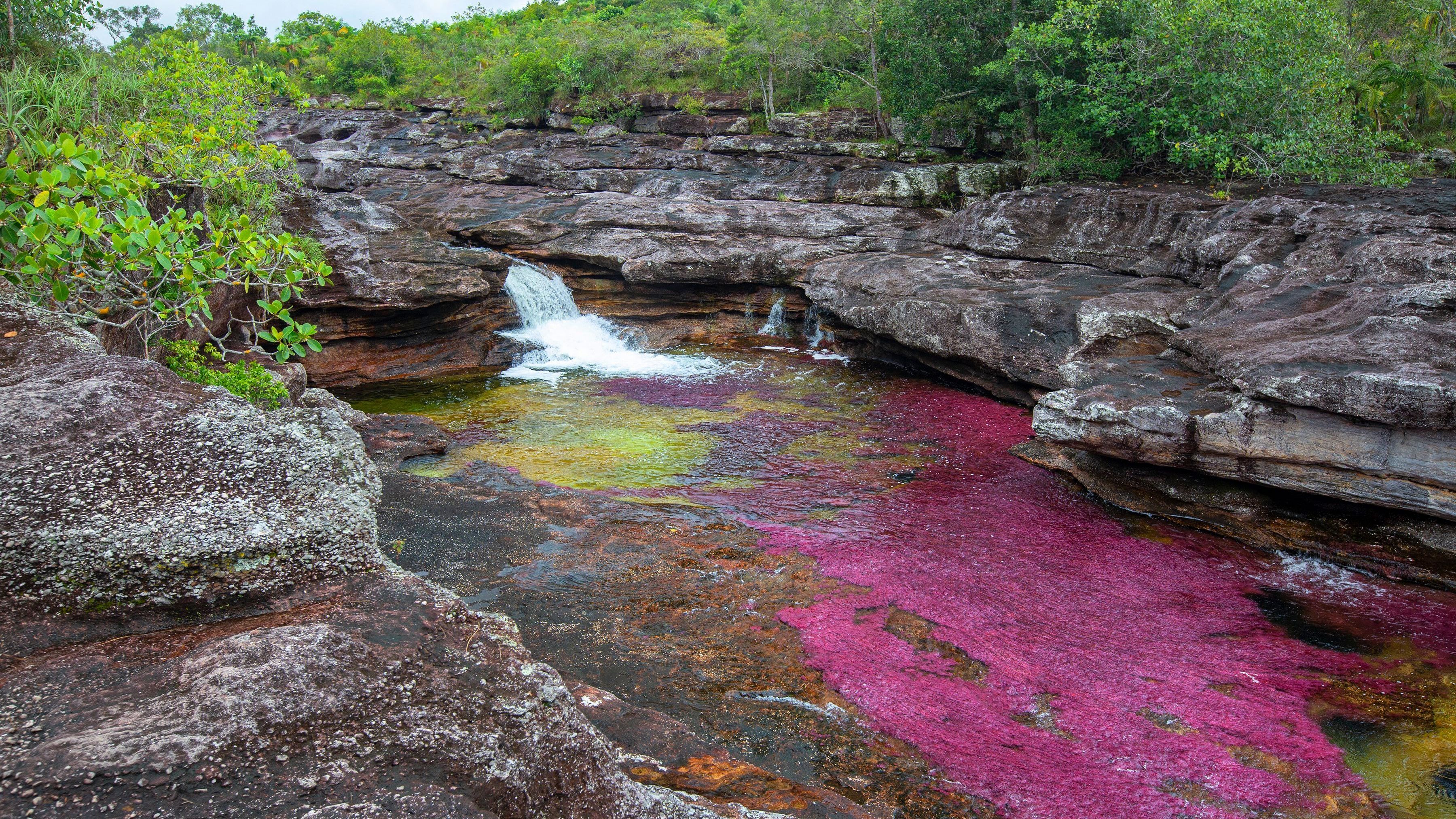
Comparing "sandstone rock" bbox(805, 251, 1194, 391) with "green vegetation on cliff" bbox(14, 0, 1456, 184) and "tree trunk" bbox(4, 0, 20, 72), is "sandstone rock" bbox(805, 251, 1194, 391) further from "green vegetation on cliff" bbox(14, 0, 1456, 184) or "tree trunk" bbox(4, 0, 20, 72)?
"tree trunk" bbox(4, 0, 20, 72)

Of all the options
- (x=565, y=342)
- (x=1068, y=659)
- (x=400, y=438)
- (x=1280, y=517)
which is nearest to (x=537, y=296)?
(x=565, y=342)

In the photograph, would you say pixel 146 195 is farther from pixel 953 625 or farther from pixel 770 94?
pixel 770 94

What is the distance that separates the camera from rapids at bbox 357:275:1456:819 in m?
5.50

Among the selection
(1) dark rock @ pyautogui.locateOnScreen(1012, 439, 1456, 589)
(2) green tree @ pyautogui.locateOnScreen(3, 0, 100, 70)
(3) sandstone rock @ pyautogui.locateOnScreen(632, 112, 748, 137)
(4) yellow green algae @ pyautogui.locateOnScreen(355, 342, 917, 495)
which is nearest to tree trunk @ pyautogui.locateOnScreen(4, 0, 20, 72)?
(2) green tree @ pyautogui.locateOnScreen(3, 0, 100, 70)

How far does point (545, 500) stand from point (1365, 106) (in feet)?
70.5

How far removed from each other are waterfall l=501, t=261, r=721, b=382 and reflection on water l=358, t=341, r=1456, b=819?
4230 mm

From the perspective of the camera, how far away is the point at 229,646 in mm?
3213

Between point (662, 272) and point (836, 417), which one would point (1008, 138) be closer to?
point (662, 272)

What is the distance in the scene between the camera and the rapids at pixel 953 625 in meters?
5.50

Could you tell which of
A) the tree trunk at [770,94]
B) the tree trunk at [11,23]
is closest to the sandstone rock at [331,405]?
the tree trunk at [11,23]

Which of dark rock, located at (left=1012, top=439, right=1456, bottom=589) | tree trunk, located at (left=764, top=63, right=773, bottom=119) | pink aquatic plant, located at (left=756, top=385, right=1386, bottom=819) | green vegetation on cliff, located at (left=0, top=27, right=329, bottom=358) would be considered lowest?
pink aquatic plant, located at (left=756, top=385, right=1386, bottom=819)

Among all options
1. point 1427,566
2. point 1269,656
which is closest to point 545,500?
point 1269,656

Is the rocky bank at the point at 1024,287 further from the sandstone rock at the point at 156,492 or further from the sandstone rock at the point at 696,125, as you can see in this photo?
the sandstone rock at the point at 156,492

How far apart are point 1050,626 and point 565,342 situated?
1391cm
